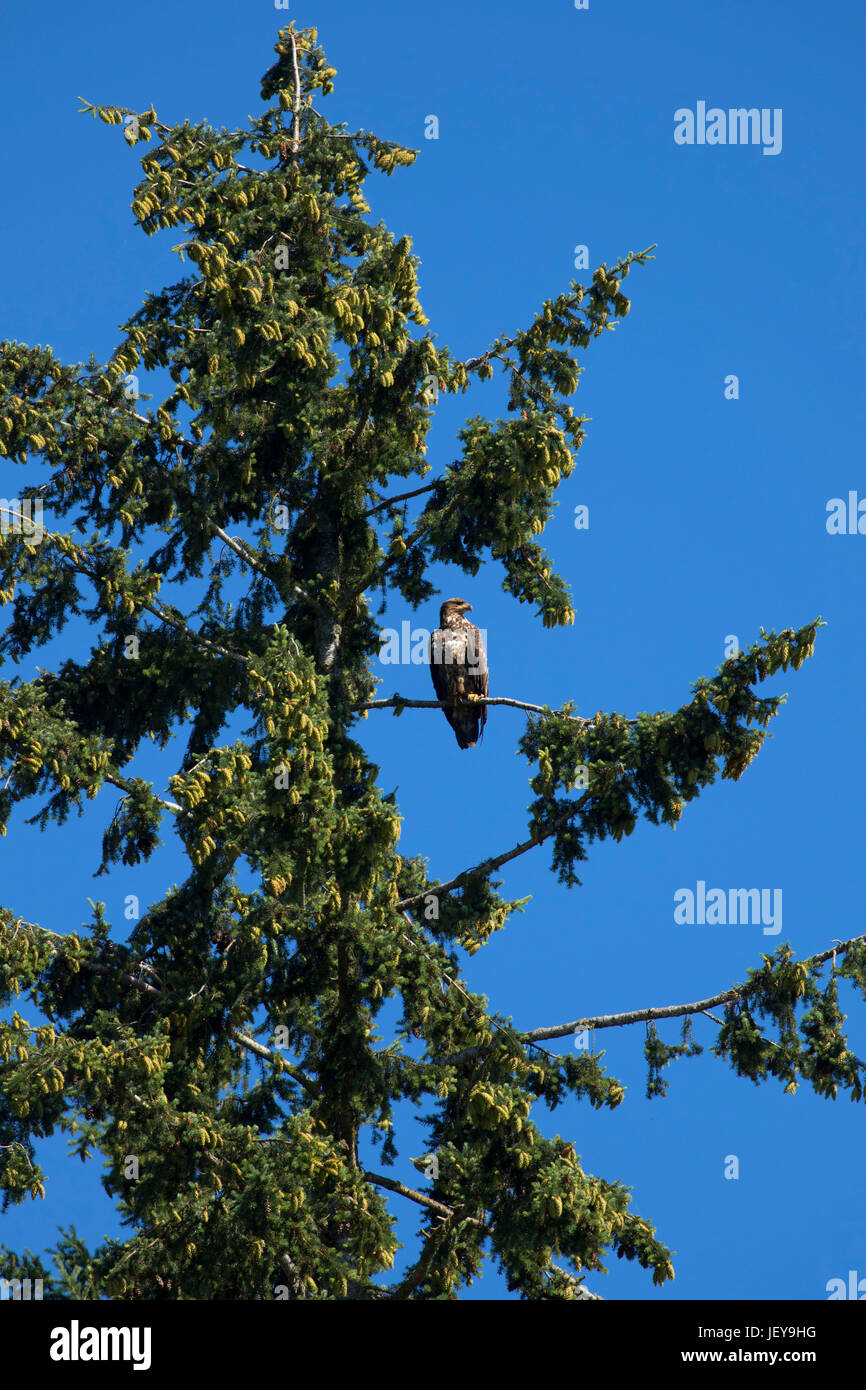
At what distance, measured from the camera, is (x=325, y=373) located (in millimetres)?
13320

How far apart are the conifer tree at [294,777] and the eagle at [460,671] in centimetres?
111

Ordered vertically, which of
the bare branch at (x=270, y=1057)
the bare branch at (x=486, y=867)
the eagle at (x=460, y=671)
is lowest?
the bare branch at (x=270, y=1057)

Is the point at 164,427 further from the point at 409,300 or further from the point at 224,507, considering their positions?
the point at 409,300

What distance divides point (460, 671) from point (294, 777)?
4657 mm

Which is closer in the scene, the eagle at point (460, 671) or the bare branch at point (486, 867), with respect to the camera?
the bare branch at point (486, 867)

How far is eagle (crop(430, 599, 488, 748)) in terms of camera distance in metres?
15.2

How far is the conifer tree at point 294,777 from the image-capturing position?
36.9 ft

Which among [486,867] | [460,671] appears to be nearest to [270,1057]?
[486,867]

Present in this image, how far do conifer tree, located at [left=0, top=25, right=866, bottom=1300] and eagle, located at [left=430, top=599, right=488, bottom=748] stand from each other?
1.11 m

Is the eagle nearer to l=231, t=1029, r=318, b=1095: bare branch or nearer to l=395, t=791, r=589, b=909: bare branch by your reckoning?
l=395, t=791, r=589, b=909: bare branch

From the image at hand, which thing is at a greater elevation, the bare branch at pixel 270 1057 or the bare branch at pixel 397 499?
the bare branch at pixel 397 499

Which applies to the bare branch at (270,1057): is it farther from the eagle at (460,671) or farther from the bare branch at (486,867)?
the eagle at (460,671)
